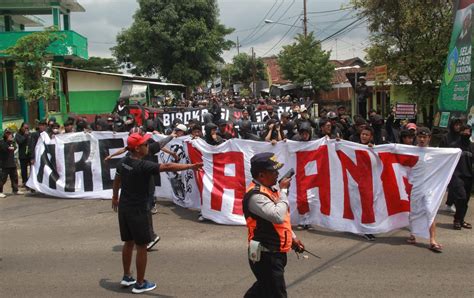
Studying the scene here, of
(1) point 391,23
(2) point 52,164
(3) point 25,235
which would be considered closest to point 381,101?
(1) point 391,23

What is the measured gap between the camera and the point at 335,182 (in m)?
7.16

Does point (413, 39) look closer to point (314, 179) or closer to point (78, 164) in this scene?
point (314, 179)

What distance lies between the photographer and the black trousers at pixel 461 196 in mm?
7039

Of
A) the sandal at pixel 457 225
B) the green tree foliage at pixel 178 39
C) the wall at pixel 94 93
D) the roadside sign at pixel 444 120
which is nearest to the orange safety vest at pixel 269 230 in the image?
the sandal at pixel 457 225

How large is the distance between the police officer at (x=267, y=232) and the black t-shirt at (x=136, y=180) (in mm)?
1597

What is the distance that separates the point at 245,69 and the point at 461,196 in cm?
6441

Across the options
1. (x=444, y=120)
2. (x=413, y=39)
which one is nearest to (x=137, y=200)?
(x=444, y=120)

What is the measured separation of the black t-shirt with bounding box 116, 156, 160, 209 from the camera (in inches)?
191

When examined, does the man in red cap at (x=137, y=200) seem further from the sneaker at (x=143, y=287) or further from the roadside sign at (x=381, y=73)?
the roadside sign at (x=381, y=73)

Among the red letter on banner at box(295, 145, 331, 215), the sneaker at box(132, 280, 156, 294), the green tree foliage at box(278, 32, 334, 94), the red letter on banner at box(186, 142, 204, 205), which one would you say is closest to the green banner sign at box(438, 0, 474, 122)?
the red letter on banner at box(295, 145, 331, 215)

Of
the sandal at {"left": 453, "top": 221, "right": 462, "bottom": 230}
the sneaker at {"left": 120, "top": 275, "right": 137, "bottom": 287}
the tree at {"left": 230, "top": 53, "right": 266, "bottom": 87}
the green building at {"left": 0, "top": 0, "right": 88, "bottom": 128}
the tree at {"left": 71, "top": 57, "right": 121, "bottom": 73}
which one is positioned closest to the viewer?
the sneaker at {"left": 120, "top": 275, "right": 137, "bottom": 287}

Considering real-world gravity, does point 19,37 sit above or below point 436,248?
above

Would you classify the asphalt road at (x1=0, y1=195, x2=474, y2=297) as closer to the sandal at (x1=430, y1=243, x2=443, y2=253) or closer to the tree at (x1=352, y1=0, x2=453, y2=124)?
the sandal at (x1=430, y1=243, x2=443, y2=253)

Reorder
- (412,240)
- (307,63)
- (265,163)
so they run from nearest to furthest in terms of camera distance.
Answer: (265,163), (412,240), (307,63)
